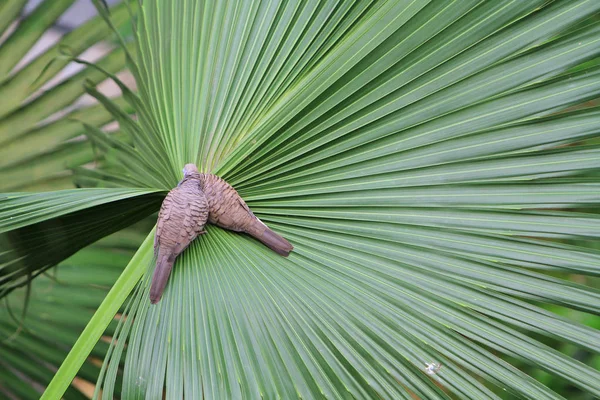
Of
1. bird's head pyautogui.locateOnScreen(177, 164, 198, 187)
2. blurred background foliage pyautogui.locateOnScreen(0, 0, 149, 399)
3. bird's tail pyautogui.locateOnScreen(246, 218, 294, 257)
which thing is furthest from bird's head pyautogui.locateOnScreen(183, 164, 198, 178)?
blurred background foliage pyautogui.locateOnScreen(0, 0, 149, 399)

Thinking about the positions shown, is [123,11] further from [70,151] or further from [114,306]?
[114,306]

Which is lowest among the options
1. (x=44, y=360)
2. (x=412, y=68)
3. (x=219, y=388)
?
(x=44, y=360)

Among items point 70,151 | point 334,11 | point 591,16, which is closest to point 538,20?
point 591,16

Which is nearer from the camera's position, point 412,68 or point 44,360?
point 412,68

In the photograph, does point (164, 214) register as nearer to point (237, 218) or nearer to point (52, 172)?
point (237, 218)

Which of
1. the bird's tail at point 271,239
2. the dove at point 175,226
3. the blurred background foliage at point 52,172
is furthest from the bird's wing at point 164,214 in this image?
the blurred background foliage at point 52,172

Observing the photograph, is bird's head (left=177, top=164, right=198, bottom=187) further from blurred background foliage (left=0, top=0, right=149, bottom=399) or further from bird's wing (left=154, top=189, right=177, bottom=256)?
blurred background foliage (left=0, top=0, right=149, bottom=399)

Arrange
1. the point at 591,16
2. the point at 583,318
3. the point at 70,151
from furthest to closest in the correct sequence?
the point at 70,151
the point at 583,318
the point at 591,16
